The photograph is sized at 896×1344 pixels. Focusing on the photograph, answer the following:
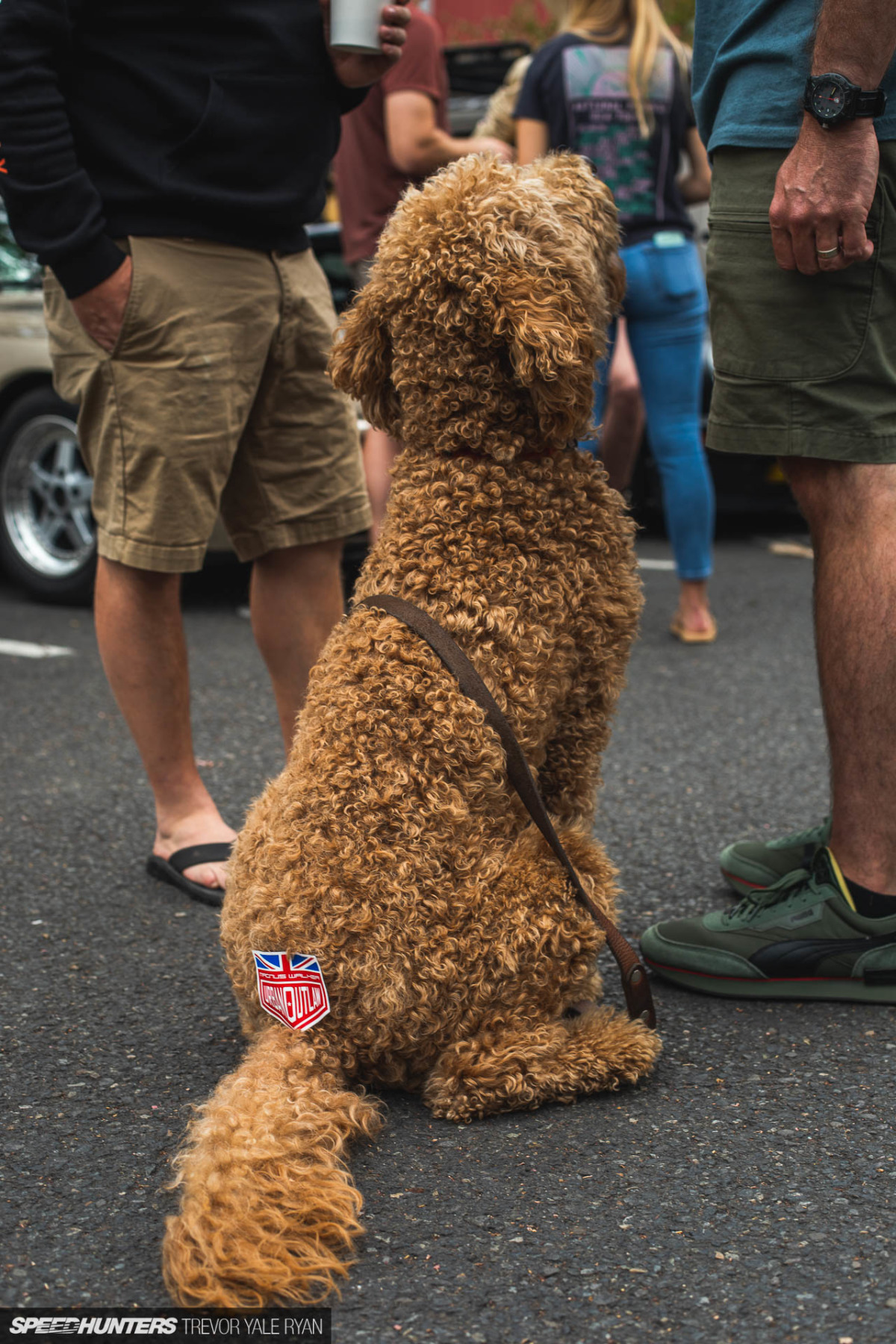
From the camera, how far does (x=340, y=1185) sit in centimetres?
170

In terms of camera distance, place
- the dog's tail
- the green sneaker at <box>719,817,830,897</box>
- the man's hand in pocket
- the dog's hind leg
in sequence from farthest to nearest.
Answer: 1. the green sneaker at <box>719,817,830,897</box>
2. the man's hand in pocket
3. the dog's hind leg
4. the dog's tail

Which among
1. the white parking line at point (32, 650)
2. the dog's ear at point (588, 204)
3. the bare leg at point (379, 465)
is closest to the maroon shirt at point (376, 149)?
the bare leg at point (379, 465)

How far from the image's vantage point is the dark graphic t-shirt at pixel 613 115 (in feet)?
15.9

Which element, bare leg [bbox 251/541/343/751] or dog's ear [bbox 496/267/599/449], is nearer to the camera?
dog's ear [bbox 496/267/599/449]

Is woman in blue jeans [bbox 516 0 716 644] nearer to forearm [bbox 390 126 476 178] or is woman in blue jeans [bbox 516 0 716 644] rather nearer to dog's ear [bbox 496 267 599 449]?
forearm [bbox 390 126 476 178]

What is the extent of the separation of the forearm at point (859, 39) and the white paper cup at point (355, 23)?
87 cm

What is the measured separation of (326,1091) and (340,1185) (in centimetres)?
20

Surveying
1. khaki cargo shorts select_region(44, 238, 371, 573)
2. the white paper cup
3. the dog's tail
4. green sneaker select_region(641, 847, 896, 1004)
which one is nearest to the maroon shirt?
khaki cargo shorts select_region(44, 238, 371, 573)

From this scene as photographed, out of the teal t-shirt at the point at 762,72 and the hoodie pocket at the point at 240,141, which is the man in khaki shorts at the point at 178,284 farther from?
the teal t-shirt at the point at 762,72

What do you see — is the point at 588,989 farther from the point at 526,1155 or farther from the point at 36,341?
the point at 36,341

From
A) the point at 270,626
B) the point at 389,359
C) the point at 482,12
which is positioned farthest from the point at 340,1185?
the point at 482,12

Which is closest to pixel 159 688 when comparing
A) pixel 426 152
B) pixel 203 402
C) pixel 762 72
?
pixel 203 402

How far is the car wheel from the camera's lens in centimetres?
615

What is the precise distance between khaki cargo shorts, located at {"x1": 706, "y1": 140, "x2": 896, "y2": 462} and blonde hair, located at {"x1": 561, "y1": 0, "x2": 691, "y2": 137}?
8.96ft
